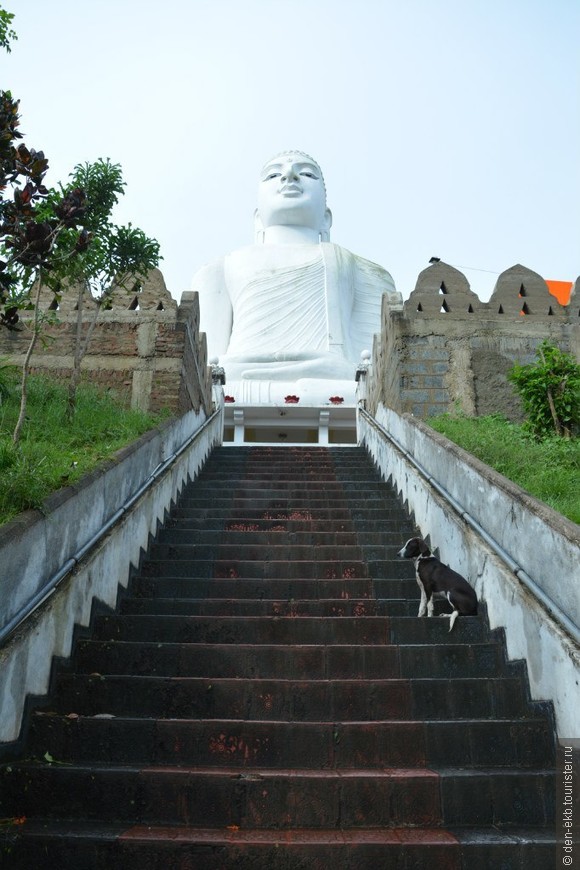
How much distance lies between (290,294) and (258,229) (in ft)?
11.1

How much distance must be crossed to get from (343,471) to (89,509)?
470cm

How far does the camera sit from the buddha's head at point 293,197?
18172 millimetres

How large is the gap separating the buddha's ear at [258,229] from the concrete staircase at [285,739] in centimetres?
1441

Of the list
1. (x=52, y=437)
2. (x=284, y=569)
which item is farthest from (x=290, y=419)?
(x=284, y=569)

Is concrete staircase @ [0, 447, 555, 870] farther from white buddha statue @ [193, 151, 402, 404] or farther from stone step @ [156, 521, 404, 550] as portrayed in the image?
white buddha statue @ [193, 151, 402, 404]

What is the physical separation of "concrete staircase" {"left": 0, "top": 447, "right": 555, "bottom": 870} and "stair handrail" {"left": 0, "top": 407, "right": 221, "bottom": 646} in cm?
46

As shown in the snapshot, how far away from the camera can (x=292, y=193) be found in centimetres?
1814

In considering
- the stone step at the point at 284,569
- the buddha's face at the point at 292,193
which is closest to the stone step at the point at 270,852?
the stone step at the point at 284,569

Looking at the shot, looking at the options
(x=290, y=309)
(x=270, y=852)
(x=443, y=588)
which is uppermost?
(x=290, y=309)

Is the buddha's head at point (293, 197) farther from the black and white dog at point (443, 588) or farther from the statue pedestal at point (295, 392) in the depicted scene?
the black and white dog at point (443, 588)

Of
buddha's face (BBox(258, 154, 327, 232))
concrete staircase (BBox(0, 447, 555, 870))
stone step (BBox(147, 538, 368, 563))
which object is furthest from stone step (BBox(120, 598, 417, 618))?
buddha's face (BBox(258, 154, 327, 232))

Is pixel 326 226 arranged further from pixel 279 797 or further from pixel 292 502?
pixel 279 797

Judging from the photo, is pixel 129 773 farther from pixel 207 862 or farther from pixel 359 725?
pixel 359 725

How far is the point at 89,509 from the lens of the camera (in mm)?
4570
